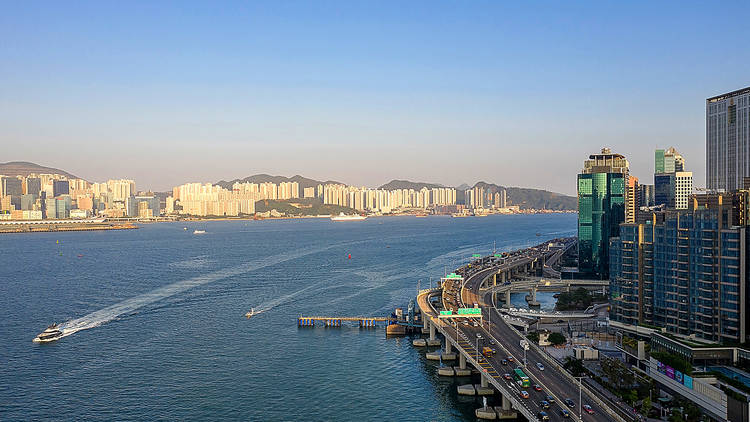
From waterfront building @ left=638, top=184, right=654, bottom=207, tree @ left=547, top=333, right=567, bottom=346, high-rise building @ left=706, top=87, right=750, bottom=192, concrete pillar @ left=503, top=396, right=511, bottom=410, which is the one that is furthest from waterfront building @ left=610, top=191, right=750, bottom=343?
waterfront building @ left=638, top=184, right=654, bottom=207

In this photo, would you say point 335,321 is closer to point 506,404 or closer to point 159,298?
point 159,298

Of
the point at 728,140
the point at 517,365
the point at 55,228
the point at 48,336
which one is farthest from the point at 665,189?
the point at 55,228

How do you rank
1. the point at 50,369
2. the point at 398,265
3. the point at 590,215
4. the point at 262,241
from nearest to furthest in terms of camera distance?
the point at 50,369, the point at 590,215, the point at 398,265, the point at 262,241

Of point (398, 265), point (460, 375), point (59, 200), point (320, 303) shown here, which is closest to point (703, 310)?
point (460, 375)

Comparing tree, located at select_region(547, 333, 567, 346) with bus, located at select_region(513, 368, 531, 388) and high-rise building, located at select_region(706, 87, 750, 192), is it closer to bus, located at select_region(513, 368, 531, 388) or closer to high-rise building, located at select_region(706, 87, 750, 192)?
bus, located at select_region(513, 368, 531, 388)

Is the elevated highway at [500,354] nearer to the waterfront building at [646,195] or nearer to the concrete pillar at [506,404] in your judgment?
the concrete pillar at [506,404]

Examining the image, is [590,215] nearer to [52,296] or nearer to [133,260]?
[52,296]

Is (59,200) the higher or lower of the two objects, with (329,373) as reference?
higher
